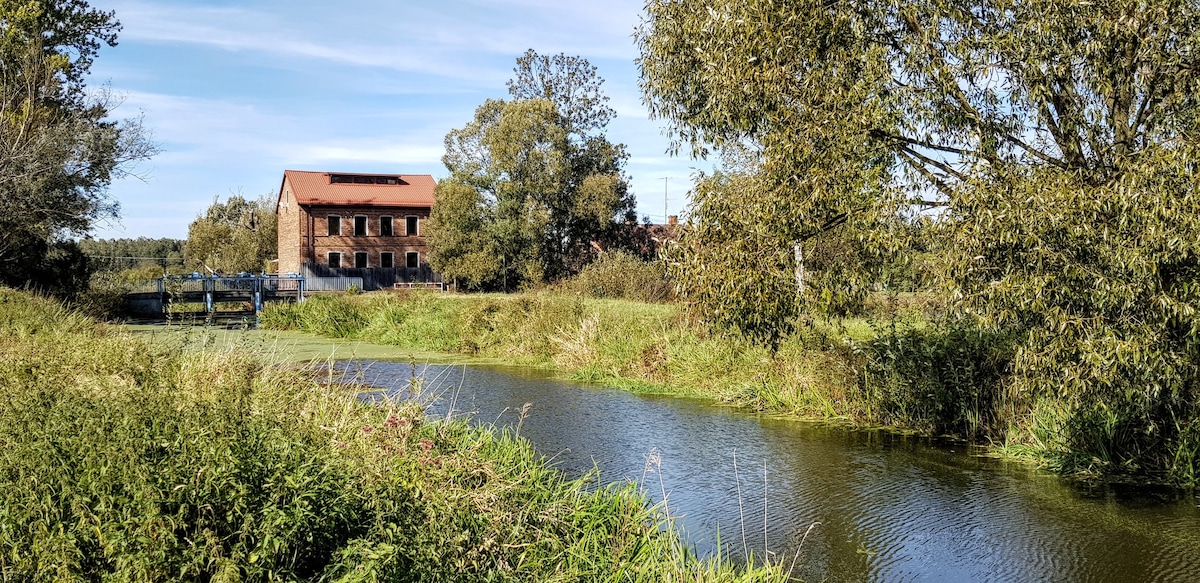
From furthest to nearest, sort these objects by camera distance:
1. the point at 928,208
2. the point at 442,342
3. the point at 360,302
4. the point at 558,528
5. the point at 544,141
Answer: the point at 544,141, the point at 360,302, the point at 442,342, the point at 928,208, the point at 558,528

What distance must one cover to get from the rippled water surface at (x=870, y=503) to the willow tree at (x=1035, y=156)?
1.11m

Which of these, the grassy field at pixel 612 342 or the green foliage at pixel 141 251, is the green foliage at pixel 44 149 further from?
the green foliage at pixel 141 251

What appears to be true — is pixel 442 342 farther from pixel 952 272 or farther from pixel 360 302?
pixel 952 272

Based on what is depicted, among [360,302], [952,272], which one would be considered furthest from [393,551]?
[360,302]

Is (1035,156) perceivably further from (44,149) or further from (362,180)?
(362,180)

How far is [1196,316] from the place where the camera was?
26.3 ft

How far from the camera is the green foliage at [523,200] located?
4347 cm

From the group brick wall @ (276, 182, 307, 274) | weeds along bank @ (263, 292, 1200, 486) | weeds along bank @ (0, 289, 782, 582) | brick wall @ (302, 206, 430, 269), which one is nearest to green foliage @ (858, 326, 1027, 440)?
weeds along bank @ (263, 292, 1200, 486)

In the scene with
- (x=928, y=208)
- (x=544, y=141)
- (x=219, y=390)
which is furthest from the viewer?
(x=544, y=141)

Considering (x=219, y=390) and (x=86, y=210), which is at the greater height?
(x=86, y=210)

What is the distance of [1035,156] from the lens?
9.93m

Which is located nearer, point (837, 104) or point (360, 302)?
point (837, 104)

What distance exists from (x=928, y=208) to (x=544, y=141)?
3550cm

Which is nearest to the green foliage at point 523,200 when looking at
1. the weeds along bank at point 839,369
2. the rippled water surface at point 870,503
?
the weeds along bank at point 839,369
